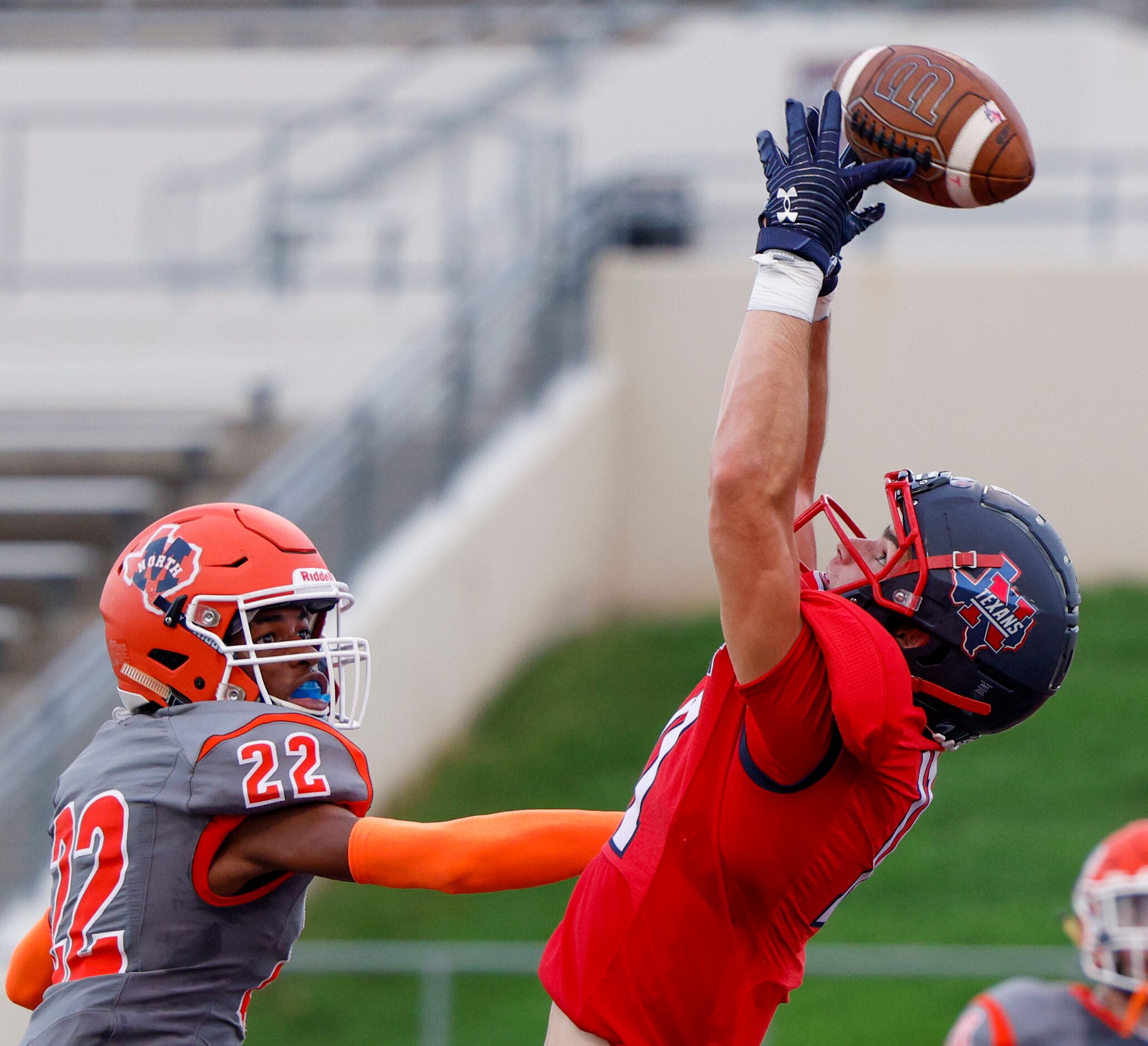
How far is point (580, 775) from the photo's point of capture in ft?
31.6

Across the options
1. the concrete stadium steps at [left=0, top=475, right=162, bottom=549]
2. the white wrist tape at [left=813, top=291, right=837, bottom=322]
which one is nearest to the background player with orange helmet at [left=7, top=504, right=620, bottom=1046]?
the white wrist tape at [left=813, top=291, right=837, bottom=322]

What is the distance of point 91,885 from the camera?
2.88 meters

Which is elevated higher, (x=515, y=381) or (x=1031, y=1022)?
(x=1031, y=1022)

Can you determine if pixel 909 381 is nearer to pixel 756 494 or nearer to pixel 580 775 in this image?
pixel 580 775

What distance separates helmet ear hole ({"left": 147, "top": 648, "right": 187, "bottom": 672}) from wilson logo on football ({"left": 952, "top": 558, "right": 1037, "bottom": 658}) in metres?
1.32

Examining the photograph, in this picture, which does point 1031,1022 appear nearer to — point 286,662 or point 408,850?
point 408,850

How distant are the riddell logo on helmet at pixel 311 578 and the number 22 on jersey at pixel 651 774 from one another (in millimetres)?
686

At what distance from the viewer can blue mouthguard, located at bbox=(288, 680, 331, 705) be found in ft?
10.3

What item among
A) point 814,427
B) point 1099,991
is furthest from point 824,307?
point 1099,991

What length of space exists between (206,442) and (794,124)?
808cm

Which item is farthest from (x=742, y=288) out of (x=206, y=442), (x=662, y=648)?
(x=206, y=442)

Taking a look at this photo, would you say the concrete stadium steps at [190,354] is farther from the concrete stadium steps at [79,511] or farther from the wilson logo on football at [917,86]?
the wilson logo on football at [917,86]

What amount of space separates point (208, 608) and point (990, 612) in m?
1.31

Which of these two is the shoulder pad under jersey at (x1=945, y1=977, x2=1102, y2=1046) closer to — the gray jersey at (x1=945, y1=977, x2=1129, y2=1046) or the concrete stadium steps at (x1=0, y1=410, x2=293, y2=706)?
the gray jersey at (x1=945, y1=977, x2=1129, y2=1046)
